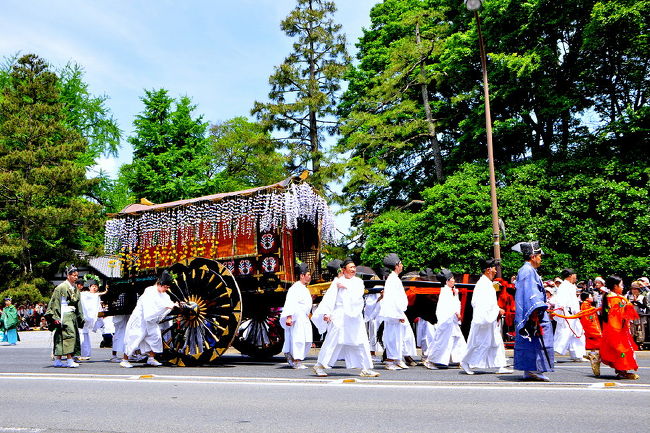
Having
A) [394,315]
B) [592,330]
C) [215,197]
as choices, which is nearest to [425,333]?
[394,315]

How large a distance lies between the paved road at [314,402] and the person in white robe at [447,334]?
962 millimetres

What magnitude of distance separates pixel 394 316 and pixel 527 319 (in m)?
2.83

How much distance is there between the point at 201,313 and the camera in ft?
40.1

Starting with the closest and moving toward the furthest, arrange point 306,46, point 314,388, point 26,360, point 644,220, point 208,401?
point 208,401 < point 314,388 < point 26,360 < point 644,220 < point 306,46

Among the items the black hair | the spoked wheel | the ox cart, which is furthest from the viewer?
the spoked wheel

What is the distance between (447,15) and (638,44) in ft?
38.2

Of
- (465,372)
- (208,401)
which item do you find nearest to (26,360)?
(208,401)

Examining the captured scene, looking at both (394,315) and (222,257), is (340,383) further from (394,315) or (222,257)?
(222,257)

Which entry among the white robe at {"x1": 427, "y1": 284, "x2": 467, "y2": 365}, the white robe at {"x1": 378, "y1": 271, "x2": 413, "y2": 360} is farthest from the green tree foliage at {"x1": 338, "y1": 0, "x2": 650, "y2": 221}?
the white robe at {"x1": 378, "y1": 271, "x2": 413, "y2": 360}

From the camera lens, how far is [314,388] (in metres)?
8.80

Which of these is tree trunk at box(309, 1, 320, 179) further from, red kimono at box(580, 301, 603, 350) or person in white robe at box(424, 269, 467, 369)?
red kimono at box(580, 301, 603, 350)

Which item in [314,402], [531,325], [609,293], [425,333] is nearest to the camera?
[314,402]

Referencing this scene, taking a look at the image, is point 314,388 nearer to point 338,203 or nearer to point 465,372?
point 465,372

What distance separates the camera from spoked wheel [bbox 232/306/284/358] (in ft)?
46.1
